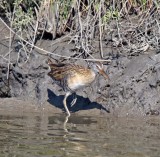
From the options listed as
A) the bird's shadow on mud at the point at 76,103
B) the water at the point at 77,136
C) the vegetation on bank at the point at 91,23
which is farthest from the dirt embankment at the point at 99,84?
the water at the point at 77,136

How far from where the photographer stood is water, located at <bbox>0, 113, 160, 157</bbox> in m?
7.35

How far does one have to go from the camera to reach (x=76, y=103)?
10375mm

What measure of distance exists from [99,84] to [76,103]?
48 cm

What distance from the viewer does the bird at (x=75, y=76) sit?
10055 millimetres

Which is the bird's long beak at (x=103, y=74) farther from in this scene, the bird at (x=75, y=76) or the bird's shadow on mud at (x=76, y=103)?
the bird's shadow on mud at (x=76, y=103)

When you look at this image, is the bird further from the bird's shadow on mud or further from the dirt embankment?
the dirt embankment

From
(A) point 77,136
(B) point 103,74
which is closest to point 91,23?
(B) point 103,74

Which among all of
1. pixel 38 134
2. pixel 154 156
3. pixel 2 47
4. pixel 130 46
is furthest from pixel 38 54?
pixel 154 156

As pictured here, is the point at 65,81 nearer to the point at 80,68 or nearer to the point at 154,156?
the point at 80,68

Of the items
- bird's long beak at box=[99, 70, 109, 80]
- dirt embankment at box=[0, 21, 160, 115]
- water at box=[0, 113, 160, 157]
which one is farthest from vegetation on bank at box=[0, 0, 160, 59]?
water at box=[0, 113, 160, 157]

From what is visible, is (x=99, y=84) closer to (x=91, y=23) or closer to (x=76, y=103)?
(x=76, y=103)

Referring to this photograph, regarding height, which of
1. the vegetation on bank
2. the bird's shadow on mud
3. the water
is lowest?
the water

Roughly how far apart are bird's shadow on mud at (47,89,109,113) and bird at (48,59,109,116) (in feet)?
0.58

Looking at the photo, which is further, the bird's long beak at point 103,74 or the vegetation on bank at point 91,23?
the vegetation on bank at point 91,23
